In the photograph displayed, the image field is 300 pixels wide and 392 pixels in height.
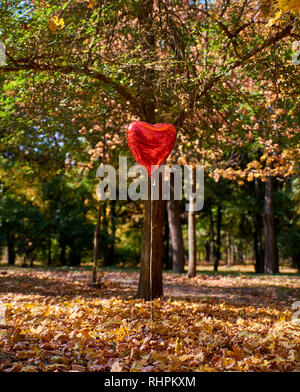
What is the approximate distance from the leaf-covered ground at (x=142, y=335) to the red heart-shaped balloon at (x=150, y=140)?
2.42 meters

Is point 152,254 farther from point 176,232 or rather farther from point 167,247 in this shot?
point 167,247

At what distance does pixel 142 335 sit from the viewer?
4.52m

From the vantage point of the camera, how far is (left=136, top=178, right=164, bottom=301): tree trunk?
23.7 ft

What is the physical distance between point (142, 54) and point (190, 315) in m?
4.47

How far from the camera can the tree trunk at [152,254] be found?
7.22 metres

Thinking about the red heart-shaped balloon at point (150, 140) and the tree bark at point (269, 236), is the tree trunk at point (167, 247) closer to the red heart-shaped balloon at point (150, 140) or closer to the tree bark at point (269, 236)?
the tree bark at point (269, 236)

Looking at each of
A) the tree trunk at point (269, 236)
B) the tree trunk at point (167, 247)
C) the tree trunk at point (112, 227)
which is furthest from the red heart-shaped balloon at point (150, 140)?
the tree trunk at point (167, 247)

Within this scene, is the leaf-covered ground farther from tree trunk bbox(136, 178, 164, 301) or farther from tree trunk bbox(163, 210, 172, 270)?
tree trunk bbox(163, 210, 172, 270)

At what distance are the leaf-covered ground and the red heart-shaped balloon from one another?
242cm

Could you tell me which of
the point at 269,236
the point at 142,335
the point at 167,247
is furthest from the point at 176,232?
the point at 142,335

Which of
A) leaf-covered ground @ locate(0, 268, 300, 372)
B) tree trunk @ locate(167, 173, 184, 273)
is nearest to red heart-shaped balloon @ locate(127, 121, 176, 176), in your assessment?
leaf-covered ground @ locate(0, 268, 300, 372)

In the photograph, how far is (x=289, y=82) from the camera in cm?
675

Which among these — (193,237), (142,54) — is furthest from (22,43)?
(193,237)

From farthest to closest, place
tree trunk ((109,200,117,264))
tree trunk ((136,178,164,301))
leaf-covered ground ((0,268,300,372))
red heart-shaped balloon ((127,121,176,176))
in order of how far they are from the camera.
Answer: tree trunk ((109,200,117,264)), tree trunk ((136,178,164,301)), red heart-shaped balloon ((127,121,176,176)), leaf-covered ground ((0,268,300,372))
